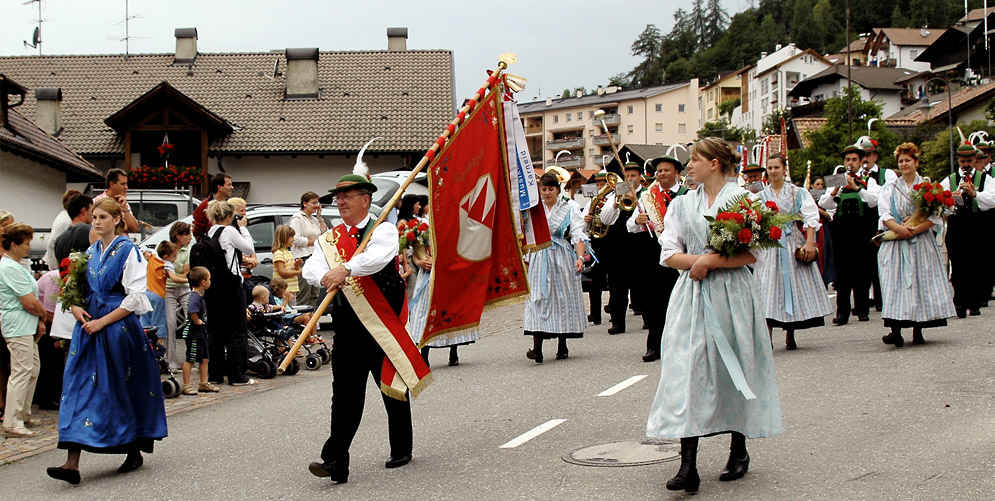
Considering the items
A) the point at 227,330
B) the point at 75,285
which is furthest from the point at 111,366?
the point at 227,330

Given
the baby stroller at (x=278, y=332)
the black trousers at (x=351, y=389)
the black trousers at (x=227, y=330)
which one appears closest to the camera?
the black trousers at (x=351, y=389)

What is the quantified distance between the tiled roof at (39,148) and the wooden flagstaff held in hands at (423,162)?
16.9 metres

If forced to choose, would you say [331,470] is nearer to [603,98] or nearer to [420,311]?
[420,311]

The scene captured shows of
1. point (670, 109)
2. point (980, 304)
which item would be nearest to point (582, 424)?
point (980, 304)

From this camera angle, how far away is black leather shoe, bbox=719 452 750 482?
619 cm

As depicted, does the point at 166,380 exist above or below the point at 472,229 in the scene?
below

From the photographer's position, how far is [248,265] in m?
12.2

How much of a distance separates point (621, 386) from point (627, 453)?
8.64 feet

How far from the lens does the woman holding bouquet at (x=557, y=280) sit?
11734mm

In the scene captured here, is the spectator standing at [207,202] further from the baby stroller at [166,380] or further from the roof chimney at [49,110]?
the roof chimney at [49,110]

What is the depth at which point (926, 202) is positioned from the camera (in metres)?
10.8

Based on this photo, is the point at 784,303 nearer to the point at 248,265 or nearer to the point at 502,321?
the point at 248,265

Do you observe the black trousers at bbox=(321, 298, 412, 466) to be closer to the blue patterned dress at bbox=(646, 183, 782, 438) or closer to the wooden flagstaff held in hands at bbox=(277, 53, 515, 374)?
the wooden flagstaff held in hands at bbox=(277, 53, 515, 374)

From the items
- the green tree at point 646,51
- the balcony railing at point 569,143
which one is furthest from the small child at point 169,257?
the green tree at point 646,51
